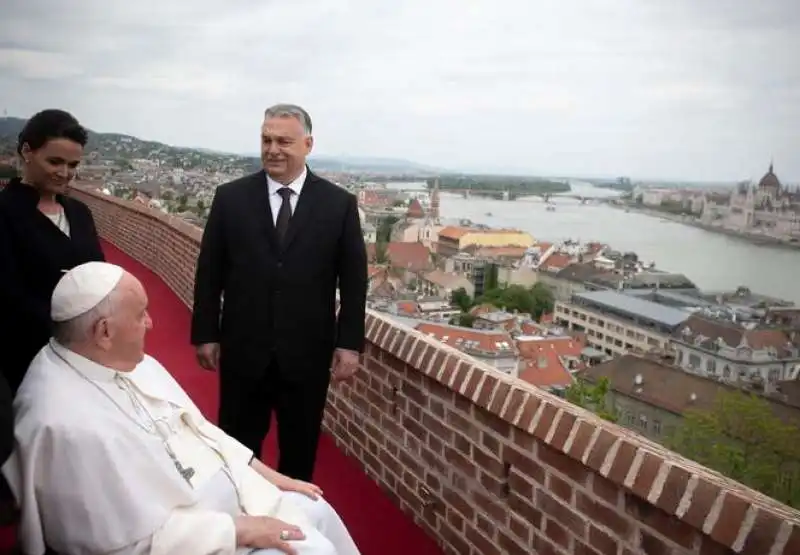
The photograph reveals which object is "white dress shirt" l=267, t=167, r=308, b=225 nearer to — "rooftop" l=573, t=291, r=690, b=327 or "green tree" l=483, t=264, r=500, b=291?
"rooftop" l=573, t=291, r=690, b=327

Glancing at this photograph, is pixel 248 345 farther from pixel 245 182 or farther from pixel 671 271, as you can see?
pixel 671 271

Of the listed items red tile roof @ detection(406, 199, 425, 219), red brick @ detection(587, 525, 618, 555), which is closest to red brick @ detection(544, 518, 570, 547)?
red brick @ detection(587, 525, 618, 555)

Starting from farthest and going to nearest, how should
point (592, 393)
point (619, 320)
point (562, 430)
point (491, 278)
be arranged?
point (491, 278) → point (619, 320) → point (592, 393) → point (562, 430)

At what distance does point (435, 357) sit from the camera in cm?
281

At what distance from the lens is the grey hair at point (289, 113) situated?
239cm

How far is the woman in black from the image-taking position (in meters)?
2.11

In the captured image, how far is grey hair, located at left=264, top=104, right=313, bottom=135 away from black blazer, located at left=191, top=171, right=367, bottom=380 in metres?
0.23

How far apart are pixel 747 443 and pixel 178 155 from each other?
25.3 ft

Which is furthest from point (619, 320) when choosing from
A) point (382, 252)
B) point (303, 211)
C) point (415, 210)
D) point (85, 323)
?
point (85, 323)

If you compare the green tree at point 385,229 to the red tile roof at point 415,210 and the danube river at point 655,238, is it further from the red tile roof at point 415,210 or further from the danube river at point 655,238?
the danube river at point 655,238

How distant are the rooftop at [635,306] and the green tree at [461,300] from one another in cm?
82

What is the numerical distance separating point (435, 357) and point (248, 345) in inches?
29.8

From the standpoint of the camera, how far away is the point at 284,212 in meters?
2.54

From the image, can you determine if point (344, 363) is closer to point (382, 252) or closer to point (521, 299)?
point (382, 252)
